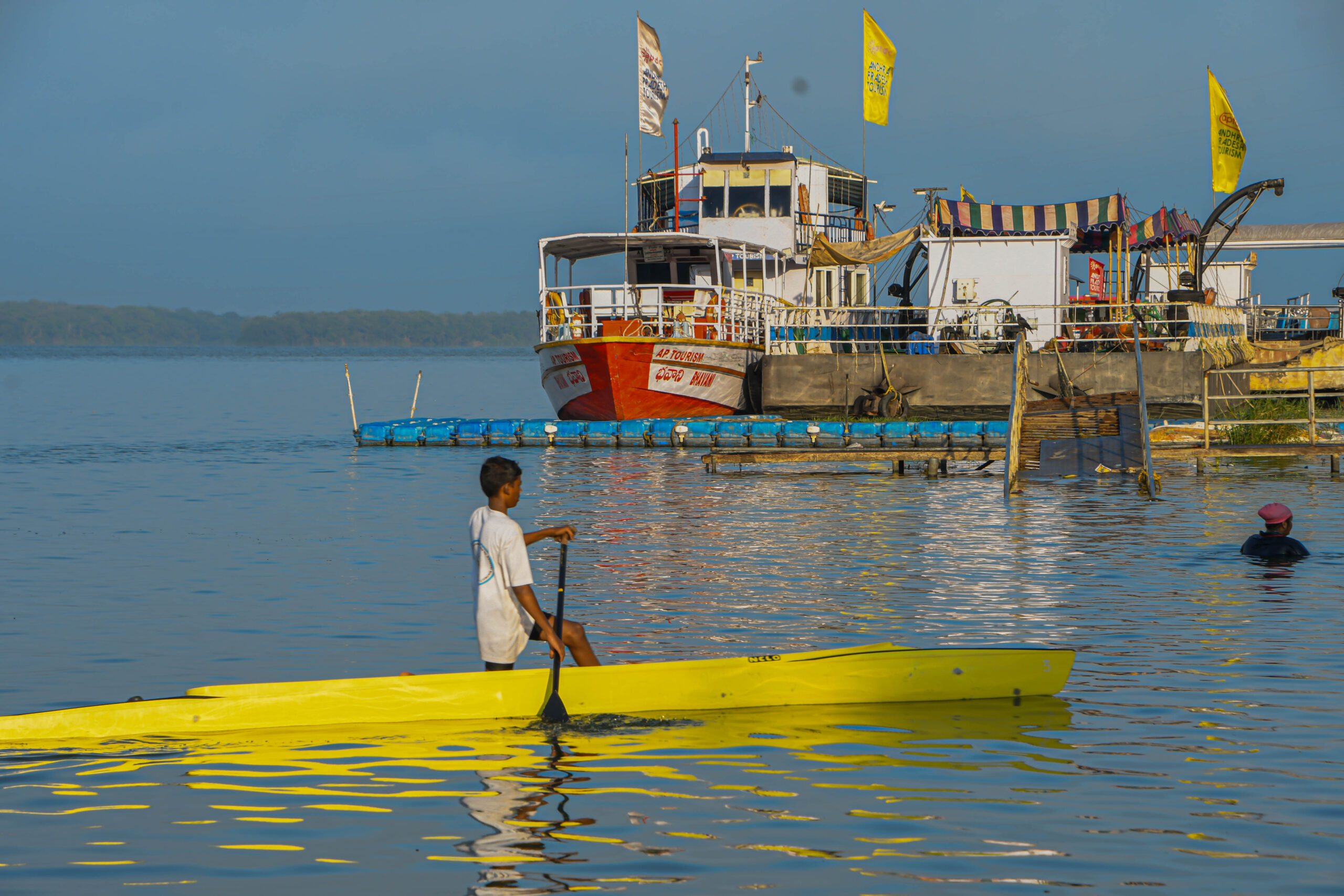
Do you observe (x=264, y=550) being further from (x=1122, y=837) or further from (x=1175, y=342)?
(x=1175, y=342)

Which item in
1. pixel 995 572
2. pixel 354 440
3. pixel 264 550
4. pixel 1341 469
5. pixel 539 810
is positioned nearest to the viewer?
pixel 539 810

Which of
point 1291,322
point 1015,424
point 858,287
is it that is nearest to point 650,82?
point 858,287

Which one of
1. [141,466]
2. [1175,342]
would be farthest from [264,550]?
[1175,342]

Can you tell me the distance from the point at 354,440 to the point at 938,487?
723 inches

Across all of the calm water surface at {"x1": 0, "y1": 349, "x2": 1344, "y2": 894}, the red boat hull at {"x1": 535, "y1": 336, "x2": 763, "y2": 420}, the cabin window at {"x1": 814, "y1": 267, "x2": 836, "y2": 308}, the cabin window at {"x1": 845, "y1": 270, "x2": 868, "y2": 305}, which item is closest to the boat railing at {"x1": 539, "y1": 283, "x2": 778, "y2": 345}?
the red boat hull at {"x1": 535, "y1": 336, "x2": 763, "y2": 420}

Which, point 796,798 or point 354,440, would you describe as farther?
point 354,440

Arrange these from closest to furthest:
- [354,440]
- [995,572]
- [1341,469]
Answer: [995,572] → [1341,469] → [354,440]

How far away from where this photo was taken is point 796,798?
6.76 m

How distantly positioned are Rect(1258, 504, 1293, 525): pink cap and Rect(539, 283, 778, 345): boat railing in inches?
648

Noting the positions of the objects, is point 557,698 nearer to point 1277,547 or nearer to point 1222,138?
point 1277,547

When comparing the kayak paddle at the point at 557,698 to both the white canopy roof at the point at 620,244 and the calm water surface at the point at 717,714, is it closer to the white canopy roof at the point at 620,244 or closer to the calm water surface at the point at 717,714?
the calm water surface at the point at 717,714

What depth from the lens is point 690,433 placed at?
1188 inches

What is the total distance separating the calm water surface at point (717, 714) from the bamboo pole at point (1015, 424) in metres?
0.43

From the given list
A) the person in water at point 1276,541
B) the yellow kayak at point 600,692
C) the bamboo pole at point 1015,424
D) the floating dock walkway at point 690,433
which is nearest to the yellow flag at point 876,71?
the floating dock walkway at point 690,433
